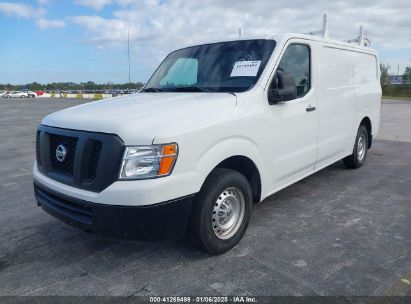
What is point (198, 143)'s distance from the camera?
3.08 meters

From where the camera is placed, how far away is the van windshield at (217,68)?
12.9ft

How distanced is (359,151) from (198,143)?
4520 millimetres

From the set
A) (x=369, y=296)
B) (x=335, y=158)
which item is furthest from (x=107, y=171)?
(x=335, y=158)

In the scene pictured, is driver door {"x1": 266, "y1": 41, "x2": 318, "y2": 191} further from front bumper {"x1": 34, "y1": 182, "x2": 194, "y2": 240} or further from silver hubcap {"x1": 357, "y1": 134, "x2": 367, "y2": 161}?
silver hubcap {"x1": 357, "y1": 134, "x2": 367, "y2": 161}

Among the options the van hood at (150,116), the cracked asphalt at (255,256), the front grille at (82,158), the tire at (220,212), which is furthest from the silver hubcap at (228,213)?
the front grille at (82,158)

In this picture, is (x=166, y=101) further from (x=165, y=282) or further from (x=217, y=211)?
(x=165, y=282)

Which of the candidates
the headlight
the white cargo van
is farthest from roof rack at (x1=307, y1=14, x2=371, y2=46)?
the headlight

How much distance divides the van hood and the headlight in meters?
0.07

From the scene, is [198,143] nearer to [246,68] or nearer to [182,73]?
[246,68]

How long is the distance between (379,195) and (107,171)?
3.97 m

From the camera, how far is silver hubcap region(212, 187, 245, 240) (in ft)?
11.3

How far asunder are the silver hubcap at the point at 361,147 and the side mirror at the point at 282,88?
10.5 feet

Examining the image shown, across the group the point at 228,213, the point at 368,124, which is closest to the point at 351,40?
the point at 368,124

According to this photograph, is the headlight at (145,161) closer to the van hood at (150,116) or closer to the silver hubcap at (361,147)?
the van hood at (150,116)
